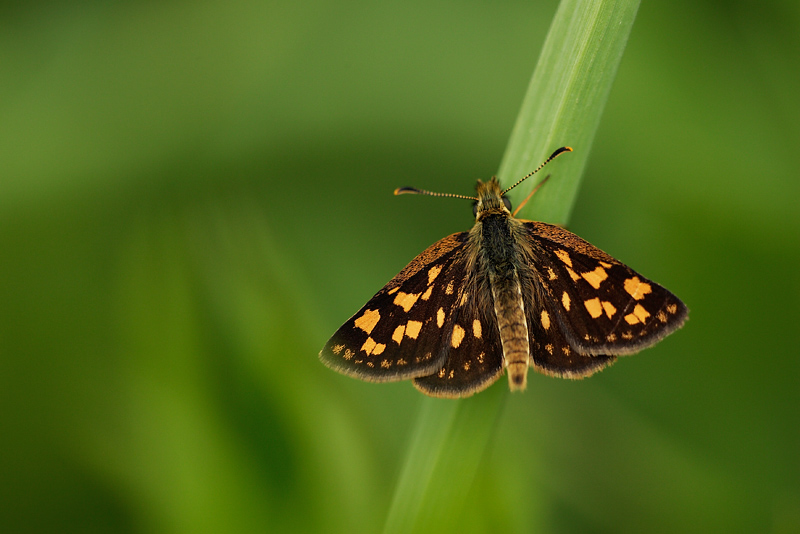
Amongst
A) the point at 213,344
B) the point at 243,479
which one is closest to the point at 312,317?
the point at 213,344

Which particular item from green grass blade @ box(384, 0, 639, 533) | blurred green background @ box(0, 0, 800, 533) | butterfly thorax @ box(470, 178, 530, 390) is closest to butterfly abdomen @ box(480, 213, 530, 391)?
butterfly thorax @ box(470, 178, 530, 390)

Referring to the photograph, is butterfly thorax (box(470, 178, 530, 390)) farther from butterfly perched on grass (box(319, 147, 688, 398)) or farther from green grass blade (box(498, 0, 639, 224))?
green grass blade (box(498, 0, 639, 224))

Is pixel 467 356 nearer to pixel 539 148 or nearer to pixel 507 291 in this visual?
pixel 507 291

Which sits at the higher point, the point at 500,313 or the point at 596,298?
the point at 596,298

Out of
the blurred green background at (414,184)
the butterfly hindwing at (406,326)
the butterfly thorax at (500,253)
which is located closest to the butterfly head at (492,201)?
the butterfly thorax at (500,253)

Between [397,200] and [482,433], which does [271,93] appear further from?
[482,433]

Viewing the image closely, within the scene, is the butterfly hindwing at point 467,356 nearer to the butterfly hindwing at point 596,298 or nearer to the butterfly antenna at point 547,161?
the butterfly hindwing at point 596,298

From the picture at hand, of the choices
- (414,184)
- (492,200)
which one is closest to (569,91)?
(492,200)
